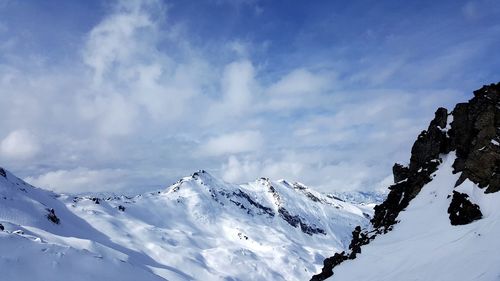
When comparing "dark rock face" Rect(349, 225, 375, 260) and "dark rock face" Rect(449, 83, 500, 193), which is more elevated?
"dark rock face" Rect(449, 83, 500, 193)

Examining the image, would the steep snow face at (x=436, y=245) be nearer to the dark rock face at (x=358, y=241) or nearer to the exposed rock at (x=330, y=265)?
the dark rock face at (x=358, y=241)

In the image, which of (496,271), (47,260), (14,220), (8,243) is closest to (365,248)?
(496,271)

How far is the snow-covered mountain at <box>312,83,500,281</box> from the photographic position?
26.6 metres

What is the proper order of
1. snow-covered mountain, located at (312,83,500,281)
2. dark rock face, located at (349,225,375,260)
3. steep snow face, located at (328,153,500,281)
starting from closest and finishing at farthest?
steep snow face, located at (328,153,500,281) < snow-covered mountain, located at (312,83,500,281) < dark rock face, located at (349,225,375,260)

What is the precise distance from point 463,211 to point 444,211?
565 cm

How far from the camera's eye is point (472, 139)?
155 feet

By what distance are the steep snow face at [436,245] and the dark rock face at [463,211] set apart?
0.58 meters

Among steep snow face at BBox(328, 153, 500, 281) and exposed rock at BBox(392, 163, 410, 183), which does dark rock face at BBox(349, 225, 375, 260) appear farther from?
exposed rock at BBox(392, 163, 410, 183)

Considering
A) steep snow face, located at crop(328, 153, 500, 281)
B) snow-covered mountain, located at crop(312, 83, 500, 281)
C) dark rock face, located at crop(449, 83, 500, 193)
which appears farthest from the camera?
dark rock face, located at crop(449, 83, 500, 193)

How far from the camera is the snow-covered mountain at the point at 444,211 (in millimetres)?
26609

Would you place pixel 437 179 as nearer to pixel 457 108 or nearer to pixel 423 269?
pixel 457 108

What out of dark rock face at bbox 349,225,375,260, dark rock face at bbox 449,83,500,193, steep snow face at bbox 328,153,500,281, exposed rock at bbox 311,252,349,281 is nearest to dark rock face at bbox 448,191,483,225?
steep snow face at bbox 328,153,500,281

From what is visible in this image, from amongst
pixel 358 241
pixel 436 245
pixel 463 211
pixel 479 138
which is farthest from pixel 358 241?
pixel 436 245

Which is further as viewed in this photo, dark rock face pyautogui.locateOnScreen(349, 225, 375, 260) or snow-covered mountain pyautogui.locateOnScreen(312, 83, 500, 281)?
dark rock face pyautogui.locateOnScreen(349, 225, 375, 260)
